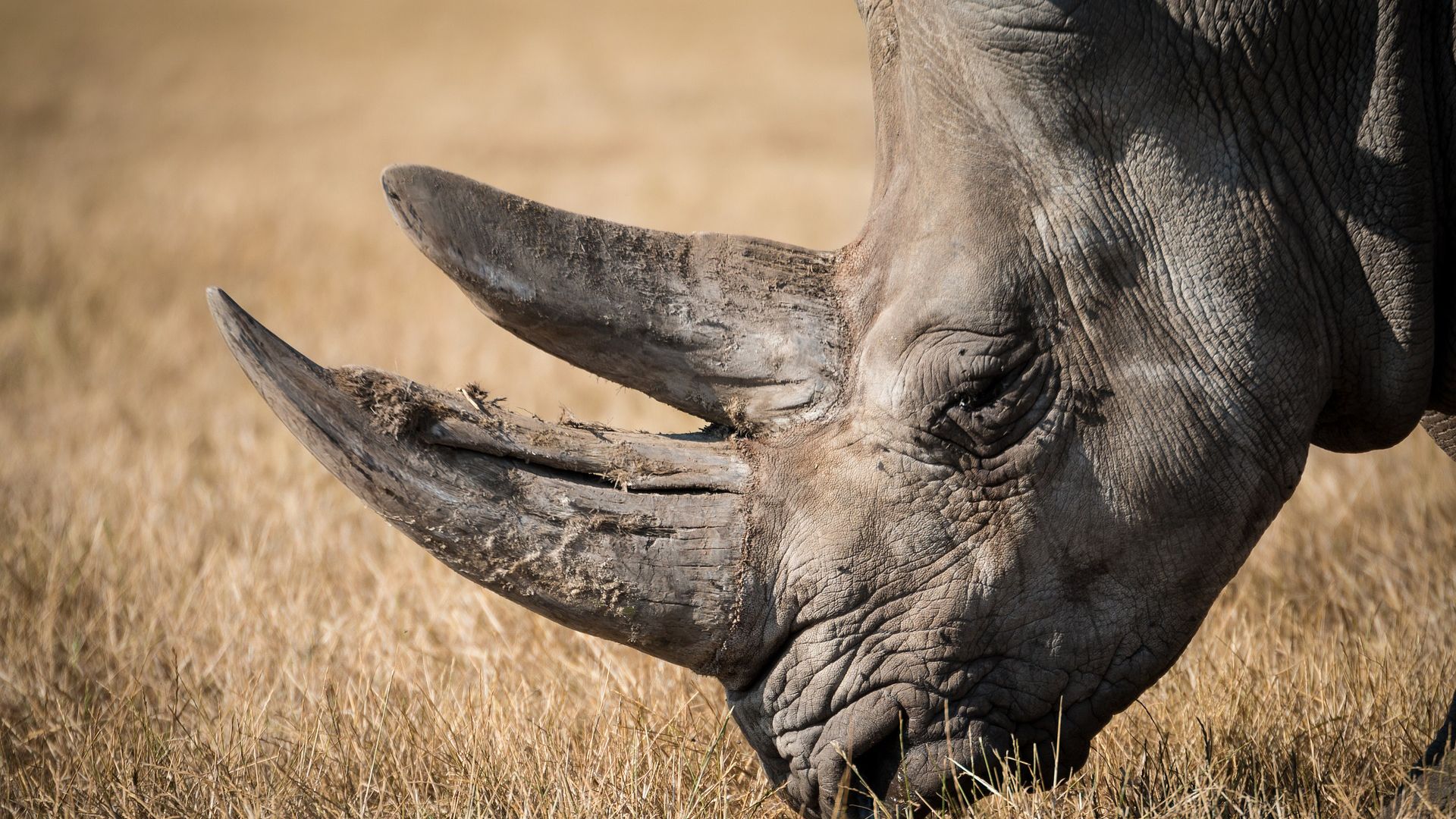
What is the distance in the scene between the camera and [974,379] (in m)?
2.26

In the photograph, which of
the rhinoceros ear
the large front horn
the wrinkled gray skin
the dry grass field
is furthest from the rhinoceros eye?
the dry grass field

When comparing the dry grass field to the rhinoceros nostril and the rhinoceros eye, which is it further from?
the rhinoceros eye

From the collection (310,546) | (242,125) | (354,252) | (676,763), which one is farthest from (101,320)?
(242,125)

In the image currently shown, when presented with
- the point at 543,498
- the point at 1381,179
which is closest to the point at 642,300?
the point at 543,498

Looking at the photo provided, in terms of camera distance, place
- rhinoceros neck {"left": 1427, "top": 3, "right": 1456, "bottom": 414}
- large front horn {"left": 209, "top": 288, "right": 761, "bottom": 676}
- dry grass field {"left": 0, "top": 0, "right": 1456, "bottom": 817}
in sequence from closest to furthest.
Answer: large front horn {"left": 209, "top": 288, "right": 761, "bottom": 676} → rhinoceros neck {"left": 1427, "top": 3, "right": 1456, "bottom": 414} → dry grass field {"left": 0, "top": 0, "right": 1456, "bottom": 817}

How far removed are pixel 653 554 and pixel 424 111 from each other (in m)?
14.6

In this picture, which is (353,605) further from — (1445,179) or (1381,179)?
(1445,179)

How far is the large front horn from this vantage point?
2158 mm

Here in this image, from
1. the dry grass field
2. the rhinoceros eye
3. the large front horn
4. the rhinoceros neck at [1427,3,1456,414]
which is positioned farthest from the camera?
the dry grass field

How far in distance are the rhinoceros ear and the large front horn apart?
14cm

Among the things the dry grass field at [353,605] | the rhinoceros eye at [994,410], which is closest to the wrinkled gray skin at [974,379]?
the rhinoceros eye at [994,410]

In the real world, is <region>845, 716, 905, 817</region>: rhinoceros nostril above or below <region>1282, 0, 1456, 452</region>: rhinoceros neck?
below

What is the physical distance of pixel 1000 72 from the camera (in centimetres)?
226

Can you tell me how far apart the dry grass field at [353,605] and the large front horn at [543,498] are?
53 centimetres
